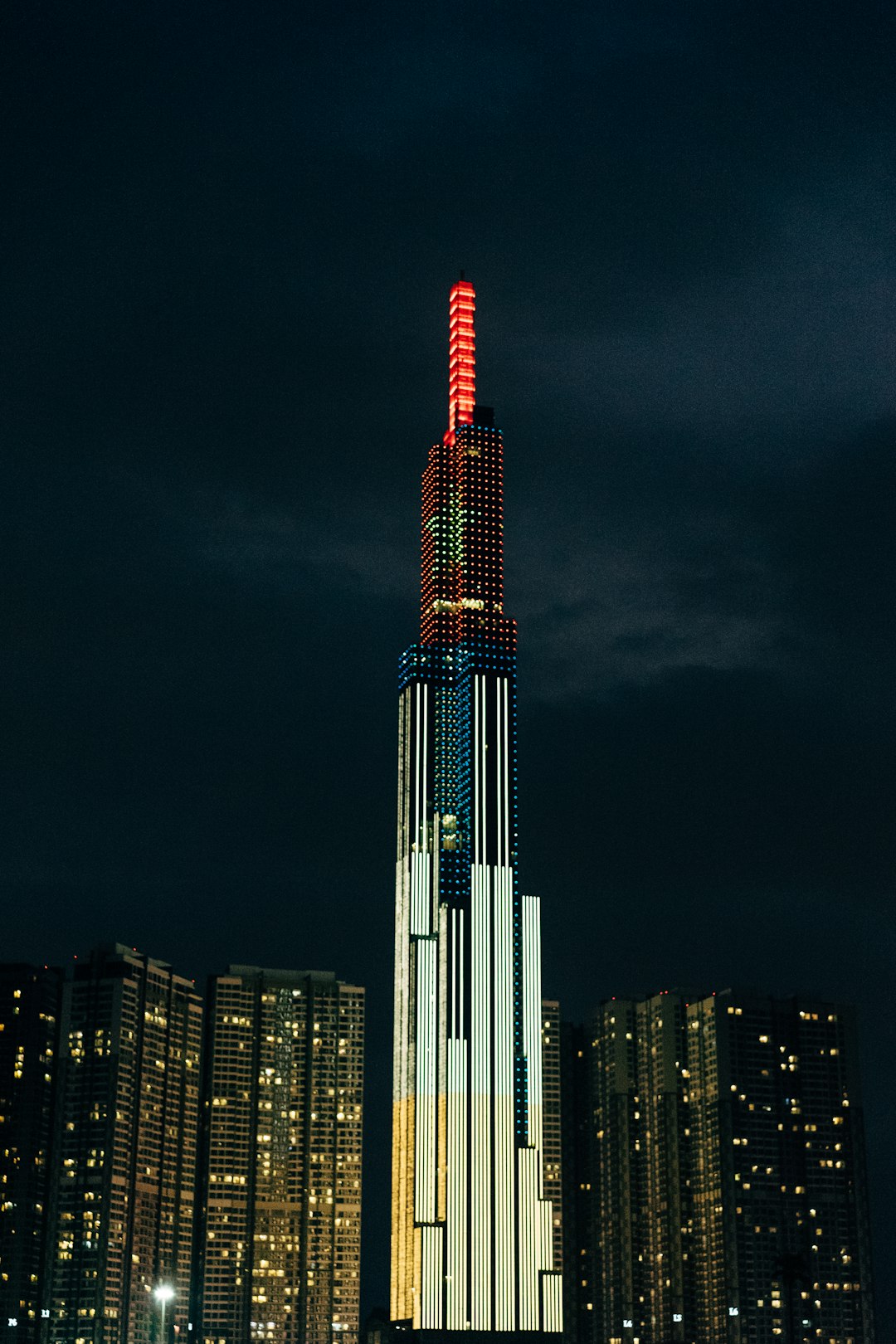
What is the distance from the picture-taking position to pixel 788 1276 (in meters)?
182

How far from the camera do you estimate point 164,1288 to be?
146 m

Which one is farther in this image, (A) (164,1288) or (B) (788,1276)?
(B) (788,1276)

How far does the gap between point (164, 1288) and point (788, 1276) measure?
67.2m
